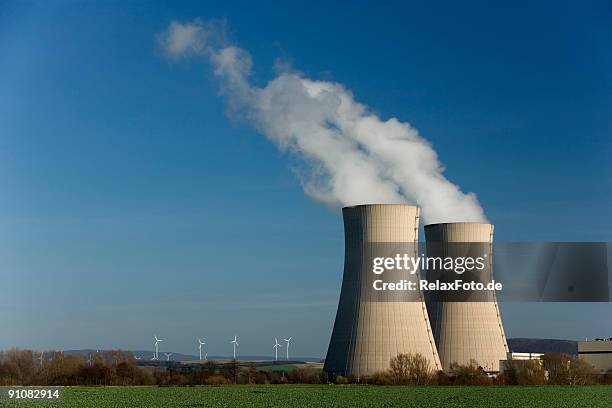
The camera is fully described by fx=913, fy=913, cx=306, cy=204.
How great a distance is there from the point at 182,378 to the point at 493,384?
1378cm

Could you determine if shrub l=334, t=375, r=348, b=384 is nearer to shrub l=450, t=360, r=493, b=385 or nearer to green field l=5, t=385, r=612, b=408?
green field l=5, t=385, r=612, b=408

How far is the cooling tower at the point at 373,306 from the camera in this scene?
32594 mm

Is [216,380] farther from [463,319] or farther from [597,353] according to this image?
[597,353]

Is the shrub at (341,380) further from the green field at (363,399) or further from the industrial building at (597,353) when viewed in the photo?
the industrial building at (597,353)

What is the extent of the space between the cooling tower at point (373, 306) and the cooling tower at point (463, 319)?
11.2ft

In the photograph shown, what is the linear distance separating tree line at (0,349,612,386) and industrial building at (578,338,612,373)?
5222 mm

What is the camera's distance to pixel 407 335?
33.6 metres

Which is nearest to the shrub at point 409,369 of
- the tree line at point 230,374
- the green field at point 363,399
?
the tree line at point 230,374

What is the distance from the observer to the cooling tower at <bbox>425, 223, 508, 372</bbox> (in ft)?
122

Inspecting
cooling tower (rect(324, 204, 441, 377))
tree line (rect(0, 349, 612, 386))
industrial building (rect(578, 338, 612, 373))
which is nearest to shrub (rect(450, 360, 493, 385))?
tree line (rect(0, 349, 612, 386))

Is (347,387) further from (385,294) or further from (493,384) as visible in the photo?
(493,384)

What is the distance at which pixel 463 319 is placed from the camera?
3819cm

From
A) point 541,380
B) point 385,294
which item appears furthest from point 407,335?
point 541,380

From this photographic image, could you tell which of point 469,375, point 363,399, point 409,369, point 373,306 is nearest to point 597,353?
point 469,375
